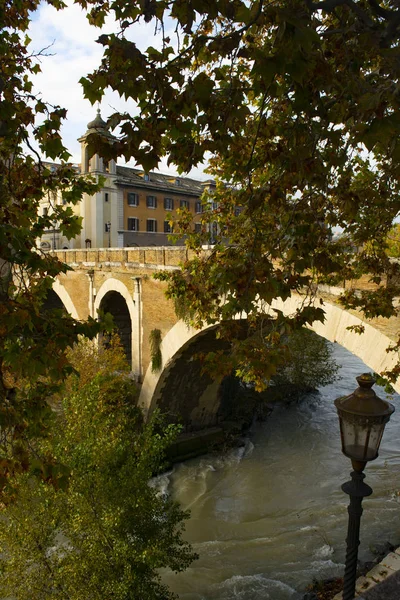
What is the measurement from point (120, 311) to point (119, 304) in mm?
307

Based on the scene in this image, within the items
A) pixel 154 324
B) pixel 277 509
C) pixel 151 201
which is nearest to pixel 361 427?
pixel 277 509

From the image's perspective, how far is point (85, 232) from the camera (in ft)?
106

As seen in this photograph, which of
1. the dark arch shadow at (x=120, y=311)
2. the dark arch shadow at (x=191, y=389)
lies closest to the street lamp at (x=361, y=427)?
the dark arch shadow at (x=191, y=389)

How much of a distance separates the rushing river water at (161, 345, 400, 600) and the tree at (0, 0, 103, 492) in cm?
650

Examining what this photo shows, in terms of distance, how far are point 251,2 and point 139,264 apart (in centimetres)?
1090

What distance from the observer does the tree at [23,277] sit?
11.3 feet

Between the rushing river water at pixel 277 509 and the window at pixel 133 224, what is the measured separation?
69.4 feet

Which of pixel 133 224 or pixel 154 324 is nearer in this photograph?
pixel 154 324

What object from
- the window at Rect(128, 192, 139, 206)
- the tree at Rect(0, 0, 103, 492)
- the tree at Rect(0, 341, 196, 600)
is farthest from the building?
the tree at Rect(0, 0, 103, 492)

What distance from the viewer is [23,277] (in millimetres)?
4305

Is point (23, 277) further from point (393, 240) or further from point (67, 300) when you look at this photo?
point (67, 300)

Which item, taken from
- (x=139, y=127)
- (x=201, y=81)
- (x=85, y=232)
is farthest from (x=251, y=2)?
(x=85, y=232)

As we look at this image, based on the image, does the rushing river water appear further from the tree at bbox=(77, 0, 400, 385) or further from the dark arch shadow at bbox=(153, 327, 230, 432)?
the tree at bbox=(77, 0, 400, 385)

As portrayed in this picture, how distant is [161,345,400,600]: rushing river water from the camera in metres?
9.11
